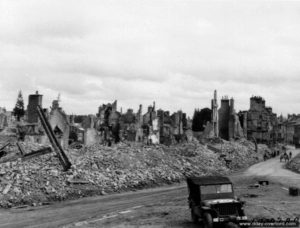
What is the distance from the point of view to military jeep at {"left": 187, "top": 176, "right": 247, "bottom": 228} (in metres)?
14.9

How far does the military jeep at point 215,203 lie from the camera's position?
14.9 metres

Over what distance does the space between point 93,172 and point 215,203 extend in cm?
A: 1885

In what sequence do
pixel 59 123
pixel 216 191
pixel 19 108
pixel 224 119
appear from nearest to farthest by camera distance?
pixel 216 191, pixel 59 123, pixel 224 119, pixel 19 108

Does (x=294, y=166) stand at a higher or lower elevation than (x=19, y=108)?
lower

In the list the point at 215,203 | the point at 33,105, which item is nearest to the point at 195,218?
the point at 215,203

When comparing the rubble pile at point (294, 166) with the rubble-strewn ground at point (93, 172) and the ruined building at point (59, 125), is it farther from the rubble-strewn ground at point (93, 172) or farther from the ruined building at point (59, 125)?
the ruined building at point (59, 125)

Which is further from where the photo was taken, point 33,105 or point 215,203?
point 33,105

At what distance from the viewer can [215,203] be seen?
1544cm

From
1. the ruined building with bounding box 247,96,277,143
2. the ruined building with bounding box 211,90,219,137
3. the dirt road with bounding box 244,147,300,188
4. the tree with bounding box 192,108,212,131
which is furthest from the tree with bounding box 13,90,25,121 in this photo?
the dirt road with bounding box 244,147,300,188

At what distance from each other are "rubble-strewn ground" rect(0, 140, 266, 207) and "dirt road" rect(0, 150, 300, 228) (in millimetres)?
1621

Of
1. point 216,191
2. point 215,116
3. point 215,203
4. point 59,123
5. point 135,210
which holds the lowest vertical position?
point 135,210

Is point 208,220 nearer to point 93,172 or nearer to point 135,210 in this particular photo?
point 135,210

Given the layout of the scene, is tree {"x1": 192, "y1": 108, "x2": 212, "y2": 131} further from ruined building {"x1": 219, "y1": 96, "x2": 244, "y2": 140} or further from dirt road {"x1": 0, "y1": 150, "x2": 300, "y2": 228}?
dirt road {"x1": 0, "y1": 150, "x2": 300, "y2": 228}

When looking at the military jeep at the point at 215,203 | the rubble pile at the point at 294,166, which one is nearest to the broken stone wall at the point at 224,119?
the rubble pile at the point at 294,166
